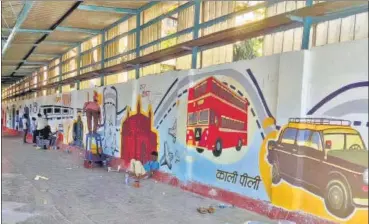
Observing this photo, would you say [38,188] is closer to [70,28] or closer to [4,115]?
[70,28]

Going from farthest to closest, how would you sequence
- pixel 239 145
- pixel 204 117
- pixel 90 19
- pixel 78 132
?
pixel 78 132 → pixel 90 19 → pixel 204 117 → pixel 239 145

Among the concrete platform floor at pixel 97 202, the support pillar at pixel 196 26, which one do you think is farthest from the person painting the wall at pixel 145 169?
the support pillar at pixel 196 26

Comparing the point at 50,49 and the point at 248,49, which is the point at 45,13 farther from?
the point at 50,49

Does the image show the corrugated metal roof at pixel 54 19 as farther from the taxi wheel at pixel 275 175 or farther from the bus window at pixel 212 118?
the taxi wheel at pixel 275 175

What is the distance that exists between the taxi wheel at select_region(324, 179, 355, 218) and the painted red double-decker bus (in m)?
2.07

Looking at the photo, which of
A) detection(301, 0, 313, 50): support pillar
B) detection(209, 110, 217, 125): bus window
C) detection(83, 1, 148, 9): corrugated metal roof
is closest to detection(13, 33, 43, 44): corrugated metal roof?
→ detection(83, 1, 148, 9): corrugated metal roof

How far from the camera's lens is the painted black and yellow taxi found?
4359 millimetres

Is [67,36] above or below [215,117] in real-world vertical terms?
above

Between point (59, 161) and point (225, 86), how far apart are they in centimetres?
829

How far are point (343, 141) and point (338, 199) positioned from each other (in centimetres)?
81

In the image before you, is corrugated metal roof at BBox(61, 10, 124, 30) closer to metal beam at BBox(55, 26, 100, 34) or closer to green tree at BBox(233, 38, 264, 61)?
metal beam at BBox(55, 26, 100, 34)

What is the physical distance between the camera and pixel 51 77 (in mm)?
21703

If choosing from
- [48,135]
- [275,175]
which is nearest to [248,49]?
[275,175]

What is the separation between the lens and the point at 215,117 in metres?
7.43
